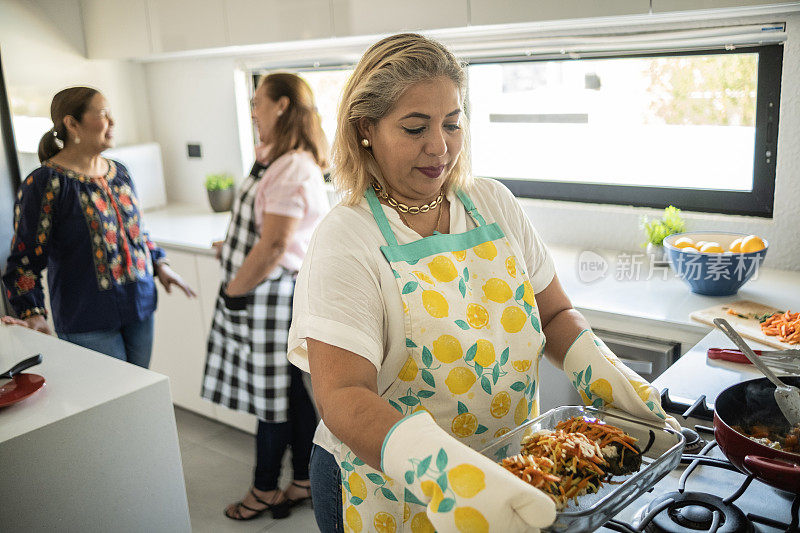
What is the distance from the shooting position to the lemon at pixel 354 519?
3.62 ft

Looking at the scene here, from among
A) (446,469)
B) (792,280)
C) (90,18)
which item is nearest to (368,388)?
(446,469)

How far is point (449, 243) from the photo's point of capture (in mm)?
1142

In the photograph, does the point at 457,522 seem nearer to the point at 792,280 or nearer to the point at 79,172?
the point at 792,280

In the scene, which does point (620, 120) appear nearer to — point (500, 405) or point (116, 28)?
point (500, 405)

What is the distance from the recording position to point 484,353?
108 centimetres

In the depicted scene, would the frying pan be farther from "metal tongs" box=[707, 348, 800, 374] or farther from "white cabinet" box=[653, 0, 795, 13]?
"white cabinet" box=[653, 0, 795, 13]

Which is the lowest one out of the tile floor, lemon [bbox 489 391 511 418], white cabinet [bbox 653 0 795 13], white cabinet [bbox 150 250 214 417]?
the tile floor

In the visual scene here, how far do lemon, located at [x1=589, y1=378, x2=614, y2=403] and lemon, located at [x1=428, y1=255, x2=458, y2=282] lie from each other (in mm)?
270

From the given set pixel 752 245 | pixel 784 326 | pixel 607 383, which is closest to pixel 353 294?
pixel 607 383

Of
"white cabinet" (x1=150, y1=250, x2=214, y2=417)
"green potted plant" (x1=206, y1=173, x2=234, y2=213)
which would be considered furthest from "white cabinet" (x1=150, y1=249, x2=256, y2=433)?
"green potted plant" (x1=206, y1=173, x2=234, y2=213)

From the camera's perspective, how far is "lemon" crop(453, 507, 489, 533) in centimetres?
76

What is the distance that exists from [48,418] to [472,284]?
3.03ft

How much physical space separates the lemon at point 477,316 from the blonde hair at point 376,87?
0.25 m

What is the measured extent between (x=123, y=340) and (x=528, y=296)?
1655 mm
